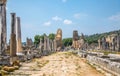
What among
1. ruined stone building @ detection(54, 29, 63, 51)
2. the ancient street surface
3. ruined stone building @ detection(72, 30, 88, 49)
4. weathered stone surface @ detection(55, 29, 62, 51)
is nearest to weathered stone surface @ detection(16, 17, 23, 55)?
the ancient street surface

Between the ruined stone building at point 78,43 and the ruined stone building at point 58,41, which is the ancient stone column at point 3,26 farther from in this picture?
the ruined stone building at point 58,41

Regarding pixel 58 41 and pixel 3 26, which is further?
pixel 58 41

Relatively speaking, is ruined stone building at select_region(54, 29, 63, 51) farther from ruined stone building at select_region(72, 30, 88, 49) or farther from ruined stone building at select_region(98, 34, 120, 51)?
ruined stone building at select_region(98, 34, 120, 51)

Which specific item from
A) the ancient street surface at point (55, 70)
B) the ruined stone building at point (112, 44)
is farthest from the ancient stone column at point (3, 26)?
the ruined stone building at point (112, 44)

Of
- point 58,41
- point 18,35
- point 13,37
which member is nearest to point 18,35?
point 18,35

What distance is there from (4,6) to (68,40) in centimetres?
13097

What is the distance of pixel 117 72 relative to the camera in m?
16.8

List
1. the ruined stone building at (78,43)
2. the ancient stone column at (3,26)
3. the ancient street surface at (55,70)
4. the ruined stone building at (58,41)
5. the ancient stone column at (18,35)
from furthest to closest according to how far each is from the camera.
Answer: the ruined stone building at (58,41) < the ruined stone building at (78,43) < the ancient stone column at (18,35) < the ancient stone column at (3,26) < the ancient street surface at (55,70)

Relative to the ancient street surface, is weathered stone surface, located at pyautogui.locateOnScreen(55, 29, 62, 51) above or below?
above

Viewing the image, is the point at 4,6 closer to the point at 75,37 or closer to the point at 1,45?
the point at 1,45

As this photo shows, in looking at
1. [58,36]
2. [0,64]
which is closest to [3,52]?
[0,64]

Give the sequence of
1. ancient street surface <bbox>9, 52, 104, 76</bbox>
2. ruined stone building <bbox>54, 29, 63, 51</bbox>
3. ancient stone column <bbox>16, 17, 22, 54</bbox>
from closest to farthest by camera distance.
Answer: ancient street surface <bbox>9, 52, 104, 76</bbox> < ancient stone column <bbox>16, 17, 22, 54</bbox> < ruined stone building <bbox>54, 29, 63, 51</bbox>

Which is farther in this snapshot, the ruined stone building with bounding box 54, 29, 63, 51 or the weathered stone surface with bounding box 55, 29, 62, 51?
the weathered stone surface with bounding box 55, 29, 62, 51

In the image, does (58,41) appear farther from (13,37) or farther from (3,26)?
(3,26)
